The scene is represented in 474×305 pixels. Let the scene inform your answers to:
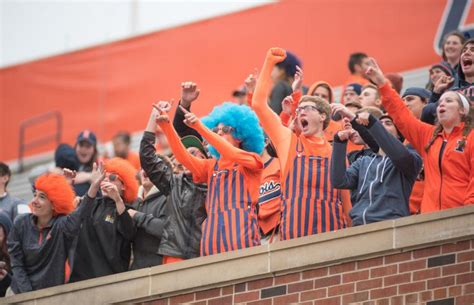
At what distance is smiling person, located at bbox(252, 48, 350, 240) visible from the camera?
11484 millimetres

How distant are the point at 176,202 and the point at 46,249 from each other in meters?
1.23

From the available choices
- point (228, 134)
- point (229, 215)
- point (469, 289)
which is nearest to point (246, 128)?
point (228, 134)

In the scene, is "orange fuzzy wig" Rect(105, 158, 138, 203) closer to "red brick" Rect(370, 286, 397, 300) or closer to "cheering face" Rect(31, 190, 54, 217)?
"cheering face" Rect(31, 190, 54, 217)

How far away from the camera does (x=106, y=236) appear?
496 inches

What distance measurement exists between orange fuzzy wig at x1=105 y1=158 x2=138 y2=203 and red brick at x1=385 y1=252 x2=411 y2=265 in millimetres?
2929

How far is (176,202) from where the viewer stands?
12.3 meters

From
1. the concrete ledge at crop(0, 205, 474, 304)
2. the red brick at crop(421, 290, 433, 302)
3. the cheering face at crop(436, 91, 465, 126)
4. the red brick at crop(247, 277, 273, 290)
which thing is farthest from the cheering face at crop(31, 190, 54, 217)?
the red brick at crop(421, 290, 433, 302)

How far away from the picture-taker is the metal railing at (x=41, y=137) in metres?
21.1

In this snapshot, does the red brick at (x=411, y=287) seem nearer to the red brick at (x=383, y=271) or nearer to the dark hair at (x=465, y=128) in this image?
the red brick at (x=383, y=271)

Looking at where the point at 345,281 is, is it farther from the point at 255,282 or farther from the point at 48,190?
the point at 48,190

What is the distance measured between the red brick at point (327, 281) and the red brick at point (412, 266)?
50 centimetres

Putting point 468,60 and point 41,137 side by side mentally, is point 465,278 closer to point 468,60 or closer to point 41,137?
point 468,60

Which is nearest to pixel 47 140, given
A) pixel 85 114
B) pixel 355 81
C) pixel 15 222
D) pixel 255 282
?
pixel 85 114

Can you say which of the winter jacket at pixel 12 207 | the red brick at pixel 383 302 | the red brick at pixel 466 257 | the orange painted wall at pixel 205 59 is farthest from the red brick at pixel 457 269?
the orange painted wall at pixel 205 59
